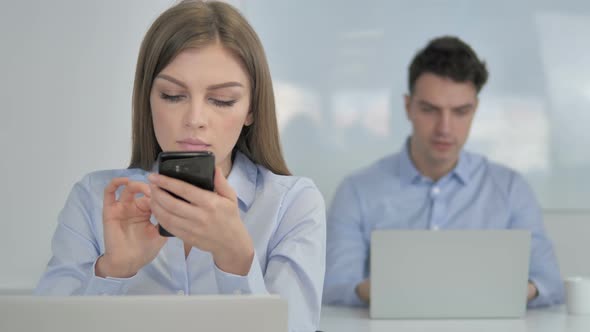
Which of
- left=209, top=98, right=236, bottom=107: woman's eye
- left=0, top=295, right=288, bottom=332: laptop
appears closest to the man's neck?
left=209, top=98, right=236, bottom=107: woman's eye

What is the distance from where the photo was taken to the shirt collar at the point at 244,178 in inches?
80.1

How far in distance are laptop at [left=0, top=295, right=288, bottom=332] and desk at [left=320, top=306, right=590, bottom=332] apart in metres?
1.47

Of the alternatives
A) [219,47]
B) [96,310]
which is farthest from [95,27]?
[96,310]

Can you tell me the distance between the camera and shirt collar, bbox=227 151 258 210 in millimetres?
2035

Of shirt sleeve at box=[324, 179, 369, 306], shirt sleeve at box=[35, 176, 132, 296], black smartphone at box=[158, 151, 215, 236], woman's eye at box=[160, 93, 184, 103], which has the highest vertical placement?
woman's eye at box=[160, 93, 184, 103]

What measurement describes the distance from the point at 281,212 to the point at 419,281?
0.87m

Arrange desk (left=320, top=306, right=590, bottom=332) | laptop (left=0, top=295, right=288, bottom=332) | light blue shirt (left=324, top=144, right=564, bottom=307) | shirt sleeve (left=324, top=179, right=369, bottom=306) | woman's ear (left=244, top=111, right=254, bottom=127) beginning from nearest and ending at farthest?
laptop (left=0, top=295, right=288, bottom=332)
woman's ear (left=244, top=111, right=254, bottom=127)
desk (left=320, top=306, right=590, bottom=332)
shirt sleeve (left=324, top=179, right=369, bottom=306)
light blue shirt (left=324, top=144, right=564, bottom=307)

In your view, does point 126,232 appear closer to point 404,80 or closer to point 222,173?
point 222,173

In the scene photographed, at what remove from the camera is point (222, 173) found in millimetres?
1875

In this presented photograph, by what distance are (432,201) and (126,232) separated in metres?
2.56

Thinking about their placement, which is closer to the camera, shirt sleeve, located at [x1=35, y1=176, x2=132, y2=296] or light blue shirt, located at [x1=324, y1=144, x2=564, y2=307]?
shirt sleeve, located at [x1=35, y1=176, x2=132, y2=296]

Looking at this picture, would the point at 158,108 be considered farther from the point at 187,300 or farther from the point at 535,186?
the point at 535,186

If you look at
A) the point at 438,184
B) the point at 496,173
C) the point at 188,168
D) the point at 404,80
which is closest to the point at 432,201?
the point at 438,184

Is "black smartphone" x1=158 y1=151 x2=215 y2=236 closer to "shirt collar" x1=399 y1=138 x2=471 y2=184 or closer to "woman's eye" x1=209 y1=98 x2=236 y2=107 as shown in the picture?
"woman's eye" x1=209 y1=98 x2=236 y2=107
